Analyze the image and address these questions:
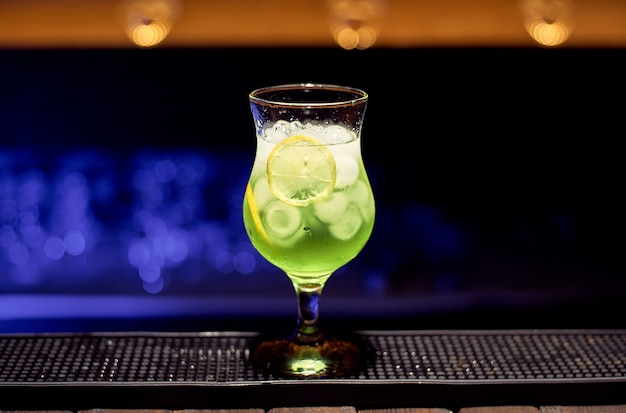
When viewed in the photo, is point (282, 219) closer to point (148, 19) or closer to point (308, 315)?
point (308, 315)

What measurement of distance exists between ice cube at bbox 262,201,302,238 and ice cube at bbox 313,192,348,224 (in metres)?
0.03

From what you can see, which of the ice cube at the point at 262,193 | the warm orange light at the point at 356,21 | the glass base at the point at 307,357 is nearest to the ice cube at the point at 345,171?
the ice cube at the point at 262,193

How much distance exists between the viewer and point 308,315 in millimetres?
1365

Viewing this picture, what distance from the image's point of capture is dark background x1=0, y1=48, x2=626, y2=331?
5.21 feet

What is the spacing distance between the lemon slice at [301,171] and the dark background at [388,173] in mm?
329

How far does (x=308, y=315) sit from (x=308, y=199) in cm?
22

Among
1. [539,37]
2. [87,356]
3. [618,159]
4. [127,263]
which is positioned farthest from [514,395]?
[618,159]

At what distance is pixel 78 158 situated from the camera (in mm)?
2537

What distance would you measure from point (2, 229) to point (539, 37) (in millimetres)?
1552

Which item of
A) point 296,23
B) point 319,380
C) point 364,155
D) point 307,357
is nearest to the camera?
point 319,380

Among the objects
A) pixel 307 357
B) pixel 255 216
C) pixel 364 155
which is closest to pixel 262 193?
pixel 255 216

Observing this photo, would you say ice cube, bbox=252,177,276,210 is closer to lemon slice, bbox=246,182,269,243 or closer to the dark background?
lemon slice, bbox=246,182,269,243

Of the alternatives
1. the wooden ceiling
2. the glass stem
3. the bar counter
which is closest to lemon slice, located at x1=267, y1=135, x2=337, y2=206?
the glass stem

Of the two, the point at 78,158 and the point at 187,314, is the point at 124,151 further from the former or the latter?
the point at 187,314
